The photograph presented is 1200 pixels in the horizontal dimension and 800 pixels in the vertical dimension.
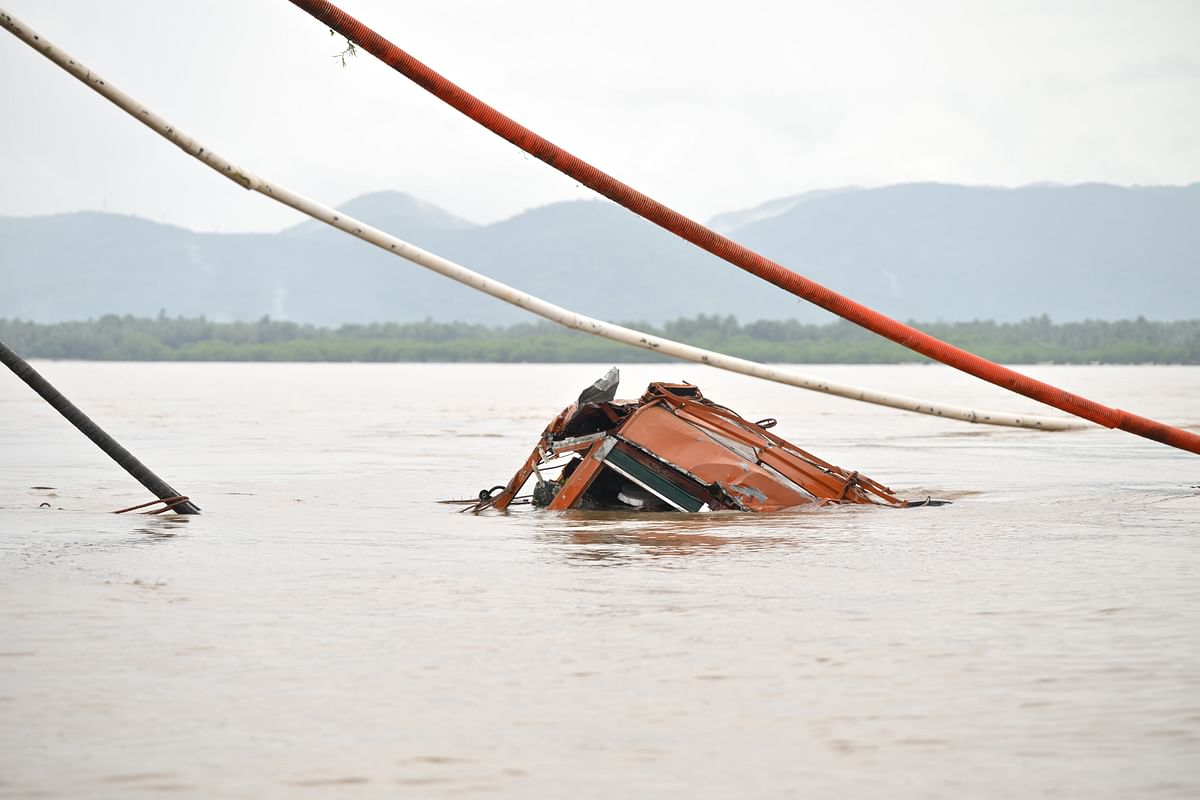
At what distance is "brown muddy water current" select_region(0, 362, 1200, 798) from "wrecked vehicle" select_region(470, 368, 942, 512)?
0.37 m

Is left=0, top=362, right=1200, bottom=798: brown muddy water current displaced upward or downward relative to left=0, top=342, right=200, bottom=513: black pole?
downward

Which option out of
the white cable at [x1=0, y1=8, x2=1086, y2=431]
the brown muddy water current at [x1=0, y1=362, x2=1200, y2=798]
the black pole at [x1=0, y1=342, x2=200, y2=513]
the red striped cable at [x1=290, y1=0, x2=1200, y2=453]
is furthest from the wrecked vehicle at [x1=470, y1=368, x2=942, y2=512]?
the black pole at [x1=0, y1=342, x2=200, y2=513]

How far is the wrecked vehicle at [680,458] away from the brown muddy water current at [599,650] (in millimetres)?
369

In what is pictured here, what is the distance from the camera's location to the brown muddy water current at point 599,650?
4.79 metres

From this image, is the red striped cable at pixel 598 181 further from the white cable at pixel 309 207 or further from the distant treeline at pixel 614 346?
the distant treeline at pixel 614 346

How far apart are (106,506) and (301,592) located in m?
5.77

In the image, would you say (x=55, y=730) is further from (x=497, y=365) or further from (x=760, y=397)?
(x=497, y=365)

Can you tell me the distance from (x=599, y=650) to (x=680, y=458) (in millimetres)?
5382

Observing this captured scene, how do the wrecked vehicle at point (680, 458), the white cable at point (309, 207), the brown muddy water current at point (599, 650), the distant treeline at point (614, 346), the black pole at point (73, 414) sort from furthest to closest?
the distant treeline at point (614, 346) → the wrecked vehicle at point (680, 458) → the black pole at point (73, 414) → the white cable at point (309, 207) → the brown muddy water current at point (599, 650)

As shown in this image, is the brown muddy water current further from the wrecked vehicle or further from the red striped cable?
the red striped cable

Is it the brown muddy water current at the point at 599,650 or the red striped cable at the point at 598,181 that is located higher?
the red striped cable at the point at 598,181

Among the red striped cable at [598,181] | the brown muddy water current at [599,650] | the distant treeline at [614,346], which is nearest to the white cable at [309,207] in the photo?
the red striped cable at [598,181]

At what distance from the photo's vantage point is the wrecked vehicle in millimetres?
11859

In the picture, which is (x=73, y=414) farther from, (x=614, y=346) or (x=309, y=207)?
(x=614, y=346)
